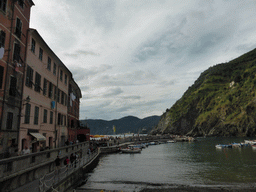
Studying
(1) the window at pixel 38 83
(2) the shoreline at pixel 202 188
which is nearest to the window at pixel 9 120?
(1) the window at pixel 38 83

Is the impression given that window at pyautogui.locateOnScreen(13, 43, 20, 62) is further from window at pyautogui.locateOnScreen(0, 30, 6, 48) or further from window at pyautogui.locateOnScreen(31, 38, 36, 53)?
window at pyautogui.locateOnScreen(31, 38, 36, 53)

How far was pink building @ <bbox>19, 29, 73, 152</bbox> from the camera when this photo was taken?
74.6ft

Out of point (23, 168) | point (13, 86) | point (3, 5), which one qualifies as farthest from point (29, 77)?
point (23, 168)

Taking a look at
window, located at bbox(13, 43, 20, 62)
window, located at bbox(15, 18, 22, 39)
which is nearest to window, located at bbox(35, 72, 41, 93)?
window, located at bbox(13, 43, 20, 62)

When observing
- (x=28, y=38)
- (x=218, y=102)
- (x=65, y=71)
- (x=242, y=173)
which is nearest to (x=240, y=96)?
(x=218, y=102)

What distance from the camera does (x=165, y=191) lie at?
77.0 ft

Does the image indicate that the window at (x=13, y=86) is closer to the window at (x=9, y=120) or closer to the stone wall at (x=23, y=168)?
the window at (x=9, y=120)

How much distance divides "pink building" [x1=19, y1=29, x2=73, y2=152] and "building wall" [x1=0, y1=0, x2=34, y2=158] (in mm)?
1278

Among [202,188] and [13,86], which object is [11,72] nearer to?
[13,86]

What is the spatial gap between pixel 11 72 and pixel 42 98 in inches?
320

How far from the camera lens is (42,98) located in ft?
88.7

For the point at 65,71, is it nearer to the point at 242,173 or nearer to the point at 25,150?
the point at 25,150

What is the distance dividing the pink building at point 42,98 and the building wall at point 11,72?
128 cm

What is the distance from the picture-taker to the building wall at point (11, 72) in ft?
58.9
